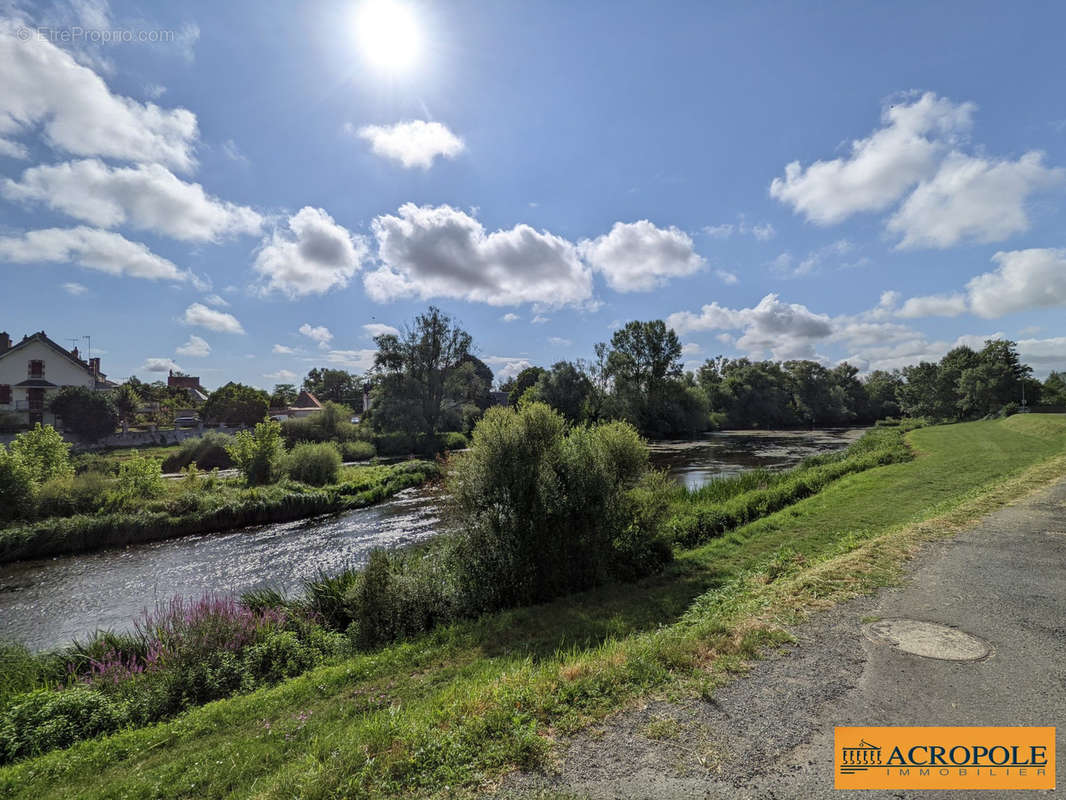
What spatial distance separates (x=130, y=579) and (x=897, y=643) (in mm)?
20116

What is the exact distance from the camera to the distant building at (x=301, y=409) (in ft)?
230

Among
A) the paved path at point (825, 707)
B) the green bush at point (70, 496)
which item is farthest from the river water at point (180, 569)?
the paved path at point (825, 707)

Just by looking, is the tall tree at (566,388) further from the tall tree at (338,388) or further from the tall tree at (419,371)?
the tall tree at (338,388)

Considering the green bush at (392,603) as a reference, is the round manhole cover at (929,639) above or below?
above

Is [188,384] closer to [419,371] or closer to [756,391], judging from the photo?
[419,371]

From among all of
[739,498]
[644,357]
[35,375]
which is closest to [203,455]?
[35,375]

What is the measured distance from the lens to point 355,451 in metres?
45.5

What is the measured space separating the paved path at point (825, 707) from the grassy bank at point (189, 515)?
74.6 ft

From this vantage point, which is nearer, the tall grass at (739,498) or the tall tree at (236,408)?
the tall grass at (739,498)

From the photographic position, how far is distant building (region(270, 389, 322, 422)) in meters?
70.2

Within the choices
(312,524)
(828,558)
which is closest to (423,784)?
(828,558)

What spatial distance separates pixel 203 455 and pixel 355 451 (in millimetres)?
12336

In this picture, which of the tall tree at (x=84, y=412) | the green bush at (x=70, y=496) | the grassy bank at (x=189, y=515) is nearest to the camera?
the grassy bank at (x=189, y=515)

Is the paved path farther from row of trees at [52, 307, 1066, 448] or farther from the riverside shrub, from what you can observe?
row of trees at [52, 307, 1066, 448]
